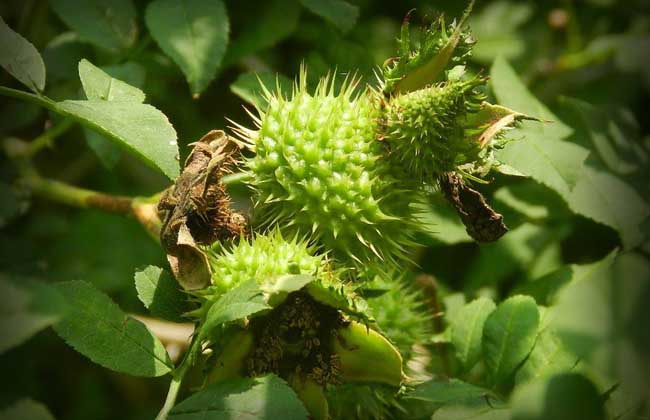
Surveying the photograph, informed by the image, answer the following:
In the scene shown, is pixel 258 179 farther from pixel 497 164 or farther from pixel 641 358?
pixel 641 358

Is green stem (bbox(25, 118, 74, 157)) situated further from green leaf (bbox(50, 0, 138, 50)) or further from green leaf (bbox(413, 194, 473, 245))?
green leaf (bbox(413, 194, 473, 245))

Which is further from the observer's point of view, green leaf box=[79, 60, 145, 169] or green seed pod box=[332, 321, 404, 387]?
green leaf box=[79, 60, 145, 169]

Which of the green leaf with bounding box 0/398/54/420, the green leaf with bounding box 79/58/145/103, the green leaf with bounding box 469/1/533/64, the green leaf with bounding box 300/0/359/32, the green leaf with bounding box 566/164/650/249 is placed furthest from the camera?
the green leaf with bounding box 469/1/533/64

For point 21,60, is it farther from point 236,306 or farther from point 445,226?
point 445,226

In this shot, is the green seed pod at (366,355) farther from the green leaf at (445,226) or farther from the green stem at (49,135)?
the green stem at (49,135)

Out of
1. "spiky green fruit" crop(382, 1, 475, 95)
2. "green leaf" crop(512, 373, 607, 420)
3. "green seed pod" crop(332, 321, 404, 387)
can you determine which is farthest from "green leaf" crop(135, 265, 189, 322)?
"green leaf" crop(512, 373, 607, 420)

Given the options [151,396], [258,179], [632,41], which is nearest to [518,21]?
[632,41]
